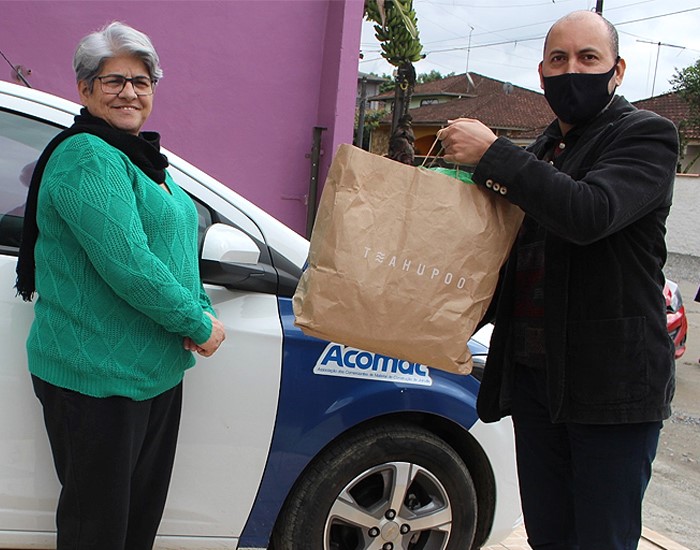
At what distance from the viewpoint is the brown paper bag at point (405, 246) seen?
5.54ft

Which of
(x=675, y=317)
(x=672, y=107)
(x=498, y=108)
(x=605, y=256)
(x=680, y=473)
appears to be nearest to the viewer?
(x=605, y=256)

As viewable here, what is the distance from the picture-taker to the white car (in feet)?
7.16

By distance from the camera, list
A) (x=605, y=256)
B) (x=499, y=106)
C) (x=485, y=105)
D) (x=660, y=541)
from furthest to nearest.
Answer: (x=485, y=105) < (x=499, y=106) < (x=660, y=541) < (x=605, y=256)

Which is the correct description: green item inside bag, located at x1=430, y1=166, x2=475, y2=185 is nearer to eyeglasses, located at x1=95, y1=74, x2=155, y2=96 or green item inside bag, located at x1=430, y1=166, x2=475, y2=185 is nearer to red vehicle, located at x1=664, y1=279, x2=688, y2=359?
eyeglasses, located at x1=95, y1=74, x2=155, y2=96

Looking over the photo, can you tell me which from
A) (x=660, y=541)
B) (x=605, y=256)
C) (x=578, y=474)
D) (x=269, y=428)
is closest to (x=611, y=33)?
(x=605, y=256)

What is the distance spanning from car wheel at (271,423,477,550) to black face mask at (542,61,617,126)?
1.27 meters

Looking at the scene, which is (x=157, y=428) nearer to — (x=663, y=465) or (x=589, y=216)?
(x=589, y=216)

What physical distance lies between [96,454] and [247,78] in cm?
462

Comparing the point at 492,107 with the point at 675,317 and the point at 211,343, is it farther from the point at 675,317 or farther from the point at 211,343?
the point at 211,343

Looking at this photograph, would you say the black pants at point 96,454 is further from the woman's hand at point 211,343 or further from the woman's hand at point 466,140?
the woman's hand at point 466,140

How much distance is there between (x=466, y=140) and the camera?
1.69 meters

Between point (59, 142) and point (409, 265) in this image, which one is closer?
point (409, 265)

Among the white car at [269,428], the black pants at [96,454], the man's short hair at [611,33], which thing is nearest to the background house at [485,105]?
the white car at [269,428]

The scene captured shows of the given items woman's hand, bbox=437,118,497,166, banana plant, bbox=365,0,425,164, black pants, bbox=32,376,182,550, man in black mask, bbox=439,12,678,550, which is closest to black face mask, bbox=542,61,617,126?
man in black mask, bbox=439,12,678,550
